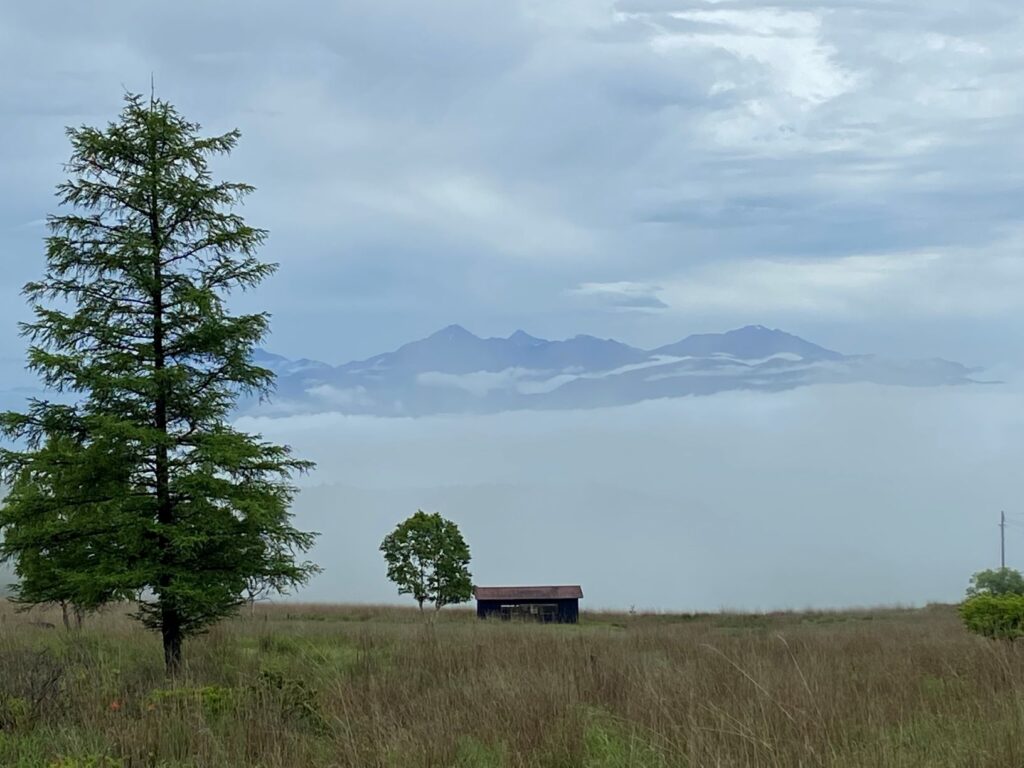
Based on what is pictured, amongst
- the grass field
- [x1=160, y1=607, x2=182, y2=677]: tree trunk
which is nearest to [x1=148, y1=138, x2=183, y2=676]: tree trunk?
[x1=160, y1=607, x2=182, y2=677]: tree trunk

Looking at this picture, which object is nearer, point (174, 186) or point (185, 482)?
point (185, 482)

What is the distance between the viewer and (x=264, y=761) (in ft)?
23.7

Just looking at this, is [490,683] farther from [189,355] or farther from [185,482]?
[189,355]

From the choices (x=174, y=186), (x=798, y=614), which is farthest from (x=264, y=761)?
(x=798, y=614)

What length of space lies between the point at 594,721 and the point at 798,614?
41.8 metres

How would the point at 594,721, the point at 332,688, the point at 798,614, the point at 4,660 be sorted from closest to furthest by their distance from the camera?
1. the point at 594,721
2. the point at 332,688
3. the point at 4,660
4. the point at 798,614

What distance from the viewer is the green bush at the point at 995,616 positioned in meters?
18.5

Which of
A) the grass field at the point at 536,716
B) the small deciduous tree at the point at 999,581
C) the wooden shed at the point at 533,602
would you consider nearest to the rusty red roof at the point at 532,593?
the wooden shed at the point at 533,602

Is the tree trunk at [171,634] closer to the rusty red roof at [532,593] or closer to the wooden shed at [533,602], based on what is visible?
the wooden shed at [533,602]

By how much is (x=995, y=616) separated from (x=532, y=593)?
35074mm

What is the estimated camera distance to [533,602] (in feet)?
170

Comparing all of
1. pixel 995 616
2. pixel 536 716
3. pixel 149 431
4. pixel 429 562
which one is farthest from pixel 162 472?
pixel 429 562

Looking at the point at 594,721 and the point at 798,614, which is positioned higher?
the point at 594,721

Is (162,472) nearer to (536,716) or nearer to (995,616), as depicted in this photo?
(536,716)
